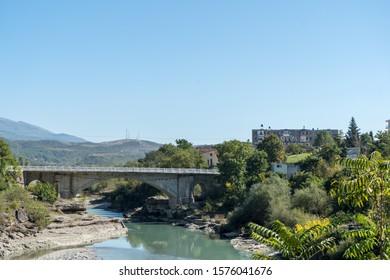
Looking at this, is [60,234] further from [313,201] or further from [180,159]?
[180,159]

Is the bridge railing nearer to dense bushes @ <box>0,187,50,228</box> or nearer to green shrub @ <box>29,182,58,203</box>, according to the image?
green shrub @ <box>29,182,58,203</box>

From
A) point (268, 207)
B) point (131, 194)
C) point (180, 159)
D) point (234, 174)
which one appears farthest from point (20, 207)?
point (131, 194)

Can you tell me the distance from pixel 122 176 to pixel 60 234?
1505 centimetres

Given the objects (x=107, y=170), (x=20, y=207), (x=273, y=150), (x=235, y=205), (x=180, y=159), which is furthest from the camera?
(x=180, y=159)

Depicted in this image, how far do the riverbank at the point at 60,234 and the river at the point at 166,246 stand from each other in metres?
1.12

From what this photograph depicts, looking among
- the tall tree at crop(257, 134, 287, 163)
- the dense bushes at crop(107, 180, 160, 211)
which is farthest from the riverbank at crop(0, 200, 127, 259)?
the dense bushes at crop(107, 180, 160, 211)

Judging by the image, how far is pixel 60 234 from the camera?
34.4 meters

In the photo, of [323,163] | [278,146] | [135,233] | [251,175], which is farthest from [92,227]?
[278,146]

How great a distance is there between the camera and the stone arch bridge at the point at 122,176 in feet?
155

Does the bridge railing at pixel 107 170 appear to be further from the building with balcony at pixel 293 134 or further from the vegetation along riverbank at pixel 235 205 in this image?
the building with balcony at pixel 293 134

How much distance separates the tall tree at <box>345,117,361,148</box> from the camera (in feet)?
180

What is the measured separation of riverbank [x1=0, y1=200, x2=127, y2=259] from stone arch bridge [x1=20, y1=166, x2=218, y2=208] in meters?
7.92

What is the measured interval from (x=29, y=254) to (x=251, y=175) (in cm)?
2108

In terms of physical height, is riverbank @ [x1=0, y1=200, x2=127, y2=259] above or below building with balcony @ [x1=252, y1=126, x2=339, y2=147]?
below
